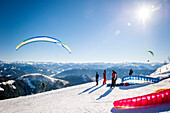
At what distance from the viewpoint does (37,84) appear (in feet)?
387

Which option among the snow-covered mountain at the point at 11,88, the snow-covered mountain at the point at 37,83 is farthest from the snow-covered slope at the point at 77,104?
the snow-covered mountain at the point at 37,83

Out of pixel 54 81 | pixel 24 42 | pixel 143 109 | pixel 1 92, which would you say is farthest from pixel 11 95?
pixel 143 109

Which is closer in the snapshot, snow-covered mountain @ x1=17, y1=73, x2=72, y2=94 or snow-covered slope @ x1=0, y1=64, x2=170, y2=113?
snow-covered slope @ x1=0, y1=64, x2=170, y2=113

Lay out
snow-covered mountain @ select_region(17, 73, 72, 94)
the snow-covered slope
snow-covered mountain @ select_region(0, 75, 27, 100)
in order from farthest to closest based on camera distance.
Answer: snow-covered mountain @ select_region(17, 73, 72, 94)
snow-covered mountain @ select_region(0, 75, 27, 100)
the snow-covered slope

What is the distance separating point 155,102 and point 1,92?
364 feet

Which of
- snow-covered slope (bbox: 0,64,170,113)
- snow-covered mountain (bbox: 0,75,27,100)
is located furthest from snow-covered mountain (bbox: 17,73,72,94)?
snow-covered slope (bbox: 0,64,170,113)

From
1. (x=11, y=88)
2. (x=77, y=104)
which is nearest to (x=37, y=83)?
(x=11, y=88)

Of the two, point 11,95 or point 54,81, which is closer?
point 11,95

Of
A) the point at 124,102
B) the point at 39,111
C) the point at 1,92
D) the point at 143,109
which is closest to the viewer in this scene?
the point at 143,109

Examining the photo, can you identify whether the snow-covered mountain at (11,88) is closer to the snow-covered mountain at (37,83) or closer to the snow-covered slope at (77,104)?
the snow-covered mountain at (37,83)

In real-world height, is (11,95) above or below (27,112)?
below

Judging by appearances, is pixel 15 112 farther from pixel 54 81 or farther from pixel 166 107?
pixel 54 81

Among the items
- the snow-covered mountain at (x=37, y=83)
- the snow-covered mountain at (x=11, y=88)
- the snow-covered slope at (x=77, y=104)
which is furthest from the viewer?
the snow-covered mountain at (x=37, y=83)

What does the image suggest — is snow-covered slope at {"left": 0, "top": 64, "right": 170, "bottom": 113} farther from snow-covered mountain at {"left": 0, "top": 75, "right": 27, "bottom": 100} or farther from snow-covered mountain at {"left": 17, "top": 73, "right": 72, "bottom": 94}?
snow-covered mountain at {"left": 17, "top": 73, "right": 72, "bottom": 94}
